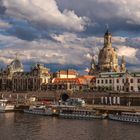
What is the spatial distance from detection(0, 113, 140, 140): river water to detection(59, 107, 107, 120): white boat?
15.1ft

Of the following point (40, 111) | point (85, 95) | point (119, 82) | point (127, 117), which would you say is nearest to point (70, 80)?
point (119, 82)

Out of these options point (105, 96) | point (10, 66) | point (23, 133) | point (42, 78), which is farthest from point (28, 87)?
point (23, 133)

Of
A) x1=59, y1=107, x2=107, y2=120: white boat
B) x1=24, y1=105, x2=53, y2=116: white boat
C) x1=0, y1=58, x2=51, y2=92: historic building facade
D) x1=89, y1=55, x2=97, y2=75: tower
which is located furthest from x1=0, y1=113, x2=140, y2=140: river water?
x1=89, y1=55, x2=97, y2=75: tower

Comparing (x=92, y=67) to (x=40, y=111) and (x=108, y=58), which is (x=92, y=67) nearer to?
(x=108, y=58)

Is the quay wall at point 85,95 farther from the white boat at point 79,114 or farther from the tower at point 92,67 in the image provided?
the tower at point 92,67

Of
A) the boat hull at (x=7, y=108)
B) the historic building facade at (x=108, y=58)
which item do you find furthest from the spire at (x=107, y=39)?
the boat hull at (x=7, y=108)

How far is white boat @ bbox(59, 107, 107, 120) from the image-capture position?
85375 mm

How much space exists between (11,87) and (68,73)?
80.8 ft

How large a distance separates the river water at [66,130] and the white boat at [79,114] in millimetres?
4600

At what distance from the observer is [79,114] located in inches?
3489

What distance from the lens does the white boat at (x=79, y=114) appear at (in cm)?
8538

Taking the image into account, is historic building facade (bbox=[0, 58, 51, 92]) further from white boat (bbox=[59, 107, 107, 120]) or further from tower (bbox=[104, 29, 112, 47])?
white boat (bbox=[59, 107, 107, 120])

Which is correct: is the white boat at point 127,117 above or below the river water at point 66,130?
above

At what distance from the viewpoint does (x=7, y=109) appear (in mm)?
106562
